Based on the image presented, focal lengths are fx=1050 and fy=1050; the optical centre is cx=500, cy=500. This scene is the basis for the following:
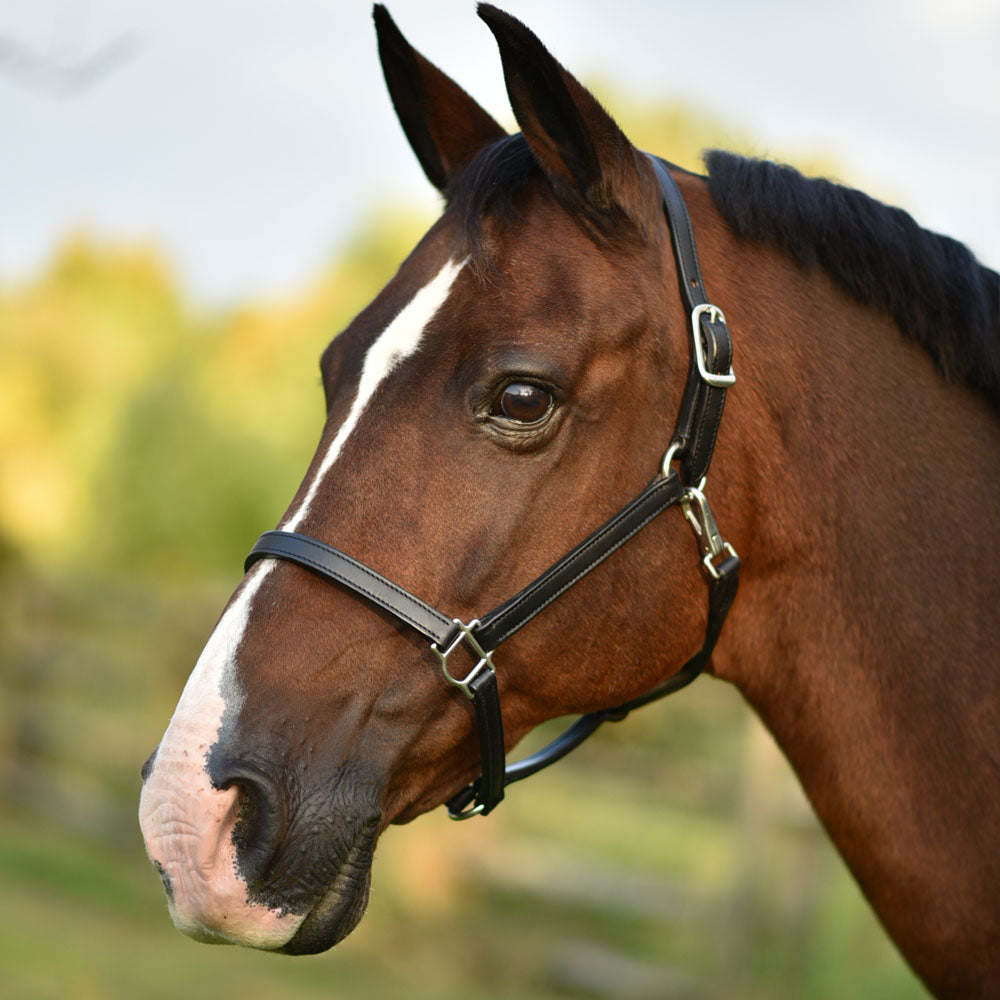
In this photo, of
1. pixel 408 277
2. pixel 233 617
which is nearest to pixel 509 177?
pixel 408 277

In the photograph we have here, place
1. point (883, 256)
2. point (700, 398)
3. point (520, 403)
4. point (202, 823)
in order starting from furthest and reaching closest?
point (883, 256) < point (700, 398) < point (520, 403) < point (202, 823)

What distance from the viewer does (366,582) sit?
1.89m

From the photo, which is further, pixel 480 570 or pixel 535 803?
pixel 535 803

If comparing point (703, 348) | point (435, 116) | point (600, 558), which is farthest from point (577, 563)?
point (435, 116)

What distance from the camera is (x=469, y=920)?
691 centimetres

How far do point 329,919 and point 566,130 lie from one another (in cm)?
153

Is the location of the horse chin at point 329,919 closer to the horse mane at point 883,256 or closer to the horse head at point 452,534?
the horse head at point 452,534

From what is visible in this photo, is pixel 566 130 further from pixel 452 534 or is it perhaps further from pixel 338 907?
pixel 338 907

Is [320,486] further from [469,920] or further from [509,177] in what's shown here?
[469,920]

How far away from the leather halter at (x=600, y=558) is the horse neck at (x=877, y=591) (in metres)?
0.08

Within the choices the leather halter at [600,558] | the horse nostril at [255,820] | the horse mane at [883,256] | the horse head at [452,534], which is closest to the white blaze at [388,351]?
the horse head at [452,534]

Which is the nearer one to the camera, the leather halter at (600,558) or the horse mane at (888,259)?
the leather halter at (600,558)

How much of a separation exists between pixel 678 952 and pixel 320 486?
522cm

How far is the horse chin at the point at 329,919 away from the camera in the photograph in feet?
5.99
